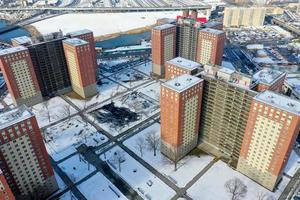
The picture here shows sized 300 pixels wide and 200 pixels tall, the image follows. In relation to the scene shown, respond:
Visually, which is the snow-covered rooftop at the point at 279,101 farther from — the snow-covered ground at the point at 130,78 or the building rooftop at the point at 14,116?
the snow-covered ground at the point at 130,78

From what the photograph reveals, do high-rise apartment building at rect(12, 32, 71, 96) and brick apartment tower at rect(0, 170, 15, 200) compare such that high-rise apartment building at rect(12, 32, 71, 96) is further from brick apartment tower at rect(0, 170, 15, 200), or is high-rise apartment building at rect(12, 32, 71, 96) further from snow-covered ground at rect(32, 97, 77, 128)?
brick apartment tower at rect(0, 170, 15, 200)

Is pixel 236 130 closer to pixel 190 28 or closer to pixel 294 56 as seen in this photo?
pixel 190 28

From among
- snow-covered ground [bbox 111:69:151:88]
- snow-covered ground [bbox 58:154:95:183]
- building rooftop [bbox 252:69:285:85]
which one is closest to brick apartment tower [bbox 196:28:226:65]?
snow-covered ground [bbox 111:69:151:88]

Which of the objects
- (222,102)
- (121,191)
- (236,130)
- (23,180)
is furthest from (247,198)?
(23,180)

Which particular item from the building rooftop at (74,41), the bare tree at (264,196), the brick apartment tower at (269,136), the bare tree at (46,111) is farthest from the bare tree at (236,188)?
the building rooftop at (74,41)

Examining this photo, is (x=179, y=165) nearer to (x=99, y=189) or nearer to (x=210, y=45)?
(x=99, y=189)

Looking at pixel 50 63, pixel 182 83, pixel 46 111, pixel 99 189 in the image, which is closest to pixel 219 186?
pixel 182 83
